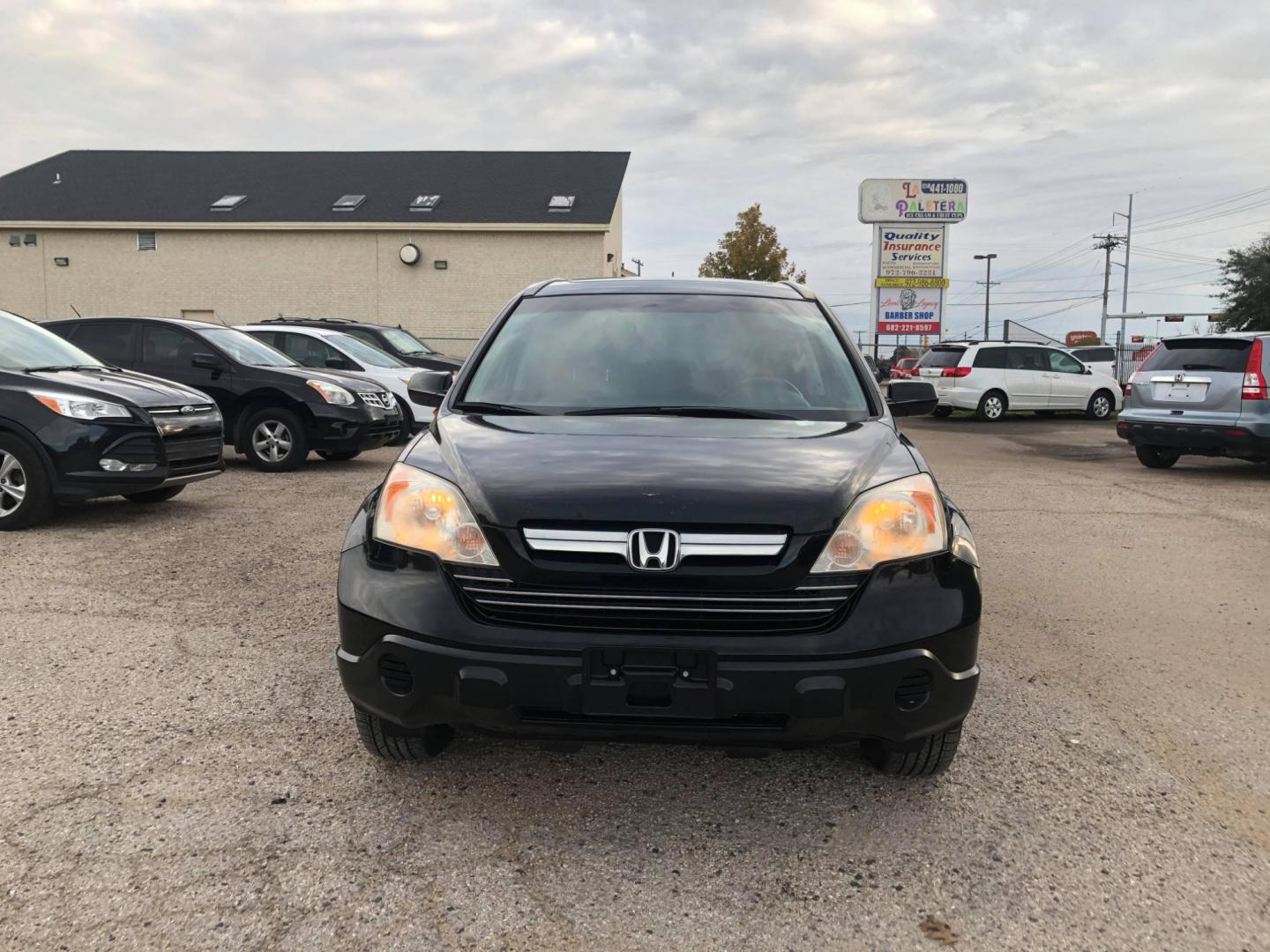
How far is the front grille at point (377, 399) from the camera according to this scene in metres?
10.3

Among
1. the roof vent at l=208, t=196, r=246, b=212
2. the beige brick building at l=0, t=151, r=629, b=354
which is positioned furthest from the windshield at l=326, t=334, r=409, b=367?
the roof vent at l=208, t=196, r=246, b=212

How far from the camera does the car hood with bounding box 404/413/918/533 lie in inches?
101

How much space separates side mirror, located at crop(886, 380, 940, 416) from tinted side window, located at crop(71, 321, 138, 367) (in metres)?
8.45

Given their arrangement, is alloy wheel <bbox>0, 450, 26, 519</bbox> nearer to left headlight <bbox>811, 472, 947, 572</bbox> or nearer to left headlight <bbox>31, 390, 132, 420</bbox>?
left headlight <bbox>31, 390, 132, 420</bbox>

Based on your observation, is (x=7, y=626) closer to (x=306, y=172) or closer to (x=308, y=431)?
(x=308, y=431)

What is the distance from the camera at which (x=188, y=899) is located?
2377 millimetres

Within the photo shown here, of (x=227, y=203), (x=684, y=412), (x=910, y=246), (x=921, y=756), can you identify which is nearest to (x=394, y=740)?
(x=684, y=412)

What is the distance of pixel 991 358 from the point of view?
1998cm

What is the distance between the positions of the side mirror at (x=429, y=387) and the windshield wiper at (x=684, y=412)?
912 millimetres

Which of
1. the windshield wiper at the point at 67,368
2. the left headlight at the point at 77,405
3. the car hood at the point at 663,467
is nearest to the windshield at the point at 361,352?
the windshield wiper at the point at 67,368

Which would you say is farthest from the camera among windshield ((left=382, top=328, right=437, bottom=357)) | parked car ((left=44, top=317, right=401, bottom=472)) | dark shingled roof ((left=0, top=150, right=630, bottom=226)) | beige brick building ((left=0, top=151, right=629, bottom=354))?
dark shingled roof ((left=0, top=150, right=630, bottom=226))

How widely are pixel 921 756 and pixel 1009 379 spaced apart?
735 inches

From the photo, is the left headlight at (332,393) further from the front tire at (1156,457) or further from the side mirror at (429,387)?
the front tire at (1156,457)

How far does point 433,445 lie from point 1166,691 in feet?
10.1
